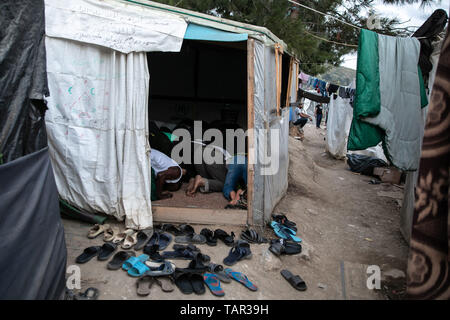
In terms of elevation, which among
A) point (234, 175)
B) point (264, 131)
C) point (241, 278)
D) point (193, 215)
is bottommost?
point (241, 278)

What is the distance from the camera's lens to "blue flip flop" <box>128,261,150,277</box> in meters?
2.90

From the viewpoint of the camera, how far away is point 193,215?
4160 mm

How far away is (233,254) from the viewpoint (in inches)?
134

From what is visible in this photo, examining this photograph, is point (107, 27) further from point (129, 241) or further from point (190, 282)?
point (190, 282)

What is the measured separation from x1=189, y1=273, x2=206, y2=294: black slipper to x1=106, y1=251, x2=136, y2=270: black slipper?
2.53 feet

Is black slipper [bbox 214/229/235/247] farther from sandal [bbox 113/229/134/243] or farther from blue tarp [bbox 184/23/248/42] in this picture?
blue tarp [bbox 184/23/248/42]

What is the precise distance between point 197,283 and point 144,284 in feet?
1.60

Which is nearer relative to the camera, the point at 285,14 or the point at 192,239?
the point at 192,239

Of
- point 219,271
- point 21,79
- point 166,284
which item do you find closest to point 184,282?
point 166,284

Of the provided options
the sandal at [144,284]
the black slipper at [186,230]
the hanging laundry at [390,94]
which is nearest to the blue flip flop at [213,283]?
the sandal at [144,284]

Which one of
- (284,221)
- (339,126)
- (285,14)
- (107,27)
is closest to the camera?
(107,27)

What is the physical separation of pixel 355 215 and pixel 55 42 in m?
5.37

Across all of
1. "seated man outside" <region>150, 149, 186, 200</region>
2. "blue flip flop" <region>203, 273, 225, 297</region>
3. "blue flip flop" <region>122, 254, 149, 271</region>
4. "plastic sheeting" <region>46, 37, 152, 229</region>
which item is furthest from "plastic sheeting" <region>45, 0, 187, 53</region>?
"blue flip flop" <region>203, 273, 225, 297</region>

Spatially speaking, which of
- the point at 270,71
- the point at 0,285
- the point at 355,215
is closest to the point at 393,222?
the point at 355,215
